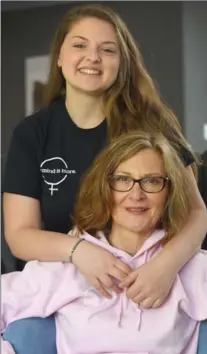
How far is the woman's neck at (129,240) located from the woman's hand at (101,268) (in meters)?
0.06

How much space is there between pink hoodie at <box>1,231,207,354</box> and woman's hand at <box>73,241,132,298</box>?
2 cm

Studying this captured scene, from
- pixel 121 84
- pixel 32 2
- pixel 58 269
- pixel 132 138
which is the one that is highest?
pixel 32 2

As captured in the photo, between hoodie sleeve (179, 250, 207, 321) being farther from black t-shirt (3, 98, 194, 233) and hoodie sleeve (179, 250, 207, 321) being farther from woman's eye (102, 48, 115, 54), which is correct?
woman's eye (102, 48, 115, 54)

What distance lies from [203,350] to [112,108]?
0.54 m

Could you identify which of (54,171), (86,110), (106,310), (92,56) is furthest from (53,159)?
(106,310)

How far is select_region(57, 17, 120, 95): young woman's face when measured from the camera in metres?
1.26

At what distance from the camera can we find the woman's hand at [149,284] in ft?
3.56

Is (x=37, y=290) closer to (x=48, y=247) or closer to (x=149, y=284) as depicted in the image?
(x=48, y=247)

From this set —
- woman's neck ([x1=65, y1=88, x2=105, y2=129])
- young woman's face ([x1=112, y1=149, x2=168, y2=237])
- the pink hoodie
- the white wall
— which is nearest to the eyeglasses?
young woman's face ([x1=112, y1=149, x2=168, y2=237])

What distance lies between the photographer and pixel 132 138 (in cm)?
117

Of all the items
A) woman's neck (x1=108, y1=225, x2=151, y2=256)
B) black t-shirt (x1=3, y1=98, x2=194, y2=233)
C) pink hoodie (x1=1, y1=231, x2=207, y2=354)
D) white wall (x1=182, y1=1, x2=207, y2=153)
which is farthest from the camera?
white wall (x1=182, y1=1, x2=207, y2=153)

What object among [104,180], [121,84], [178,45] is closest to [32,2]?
[178,45]

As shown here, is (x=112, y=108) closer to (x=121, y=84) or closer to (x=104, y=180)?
(x=121, y=84)

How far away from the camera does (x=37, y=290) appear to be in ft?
3.69
